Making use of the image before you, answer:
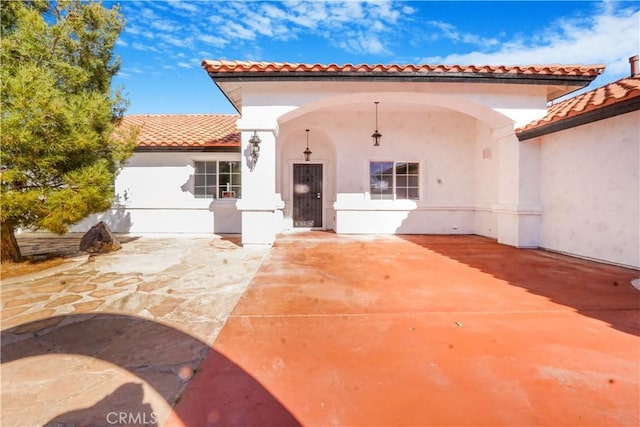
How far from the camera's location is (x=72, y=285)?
4246 millimetres

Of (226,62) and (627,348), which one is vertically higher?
(226,62)

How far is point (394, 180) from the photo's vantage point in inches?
400

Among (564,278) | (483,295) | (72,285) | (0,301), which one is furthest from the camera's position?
(564,278)

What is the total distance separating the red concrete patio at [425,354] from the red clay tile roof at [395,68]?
4671 mm

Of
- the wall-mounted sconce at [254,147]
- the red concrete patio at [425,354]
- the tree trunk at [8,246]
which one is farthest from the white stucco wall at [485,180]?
the tree trunk at [8,246]

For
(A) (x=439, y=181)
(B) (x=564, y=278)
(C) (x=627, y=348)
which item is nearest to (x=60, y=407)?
(C) (x=627, y=348)

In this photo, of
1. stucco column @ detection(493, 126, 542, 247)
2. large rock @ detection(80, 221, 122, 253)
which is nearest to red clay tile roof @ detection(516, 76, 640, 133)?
stucco column @ detection(493, 126, 542, 247)

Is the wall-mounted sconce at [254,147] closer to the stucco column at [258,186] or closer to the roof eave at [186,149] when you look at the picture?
the stucco column at [258,186]

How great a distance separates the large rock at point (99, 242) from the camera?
6809 mm

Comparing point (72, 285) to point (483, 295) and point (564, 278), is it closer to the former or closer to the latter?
point (483, 295)

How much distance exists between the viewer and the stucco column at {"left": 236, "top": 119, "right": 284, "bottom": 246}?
7.08 meters

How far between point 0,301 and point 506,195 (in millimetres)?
9777

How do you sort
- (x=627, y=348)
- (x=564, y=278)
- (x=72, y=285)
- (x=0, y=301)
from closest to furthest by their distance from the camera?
(x=627, y=348)
(x=0, y=301)
(x=72, y=285)
(x=564, y=278)

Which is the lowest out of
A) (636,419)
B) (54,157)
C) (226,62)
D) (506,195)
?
(636,419)
